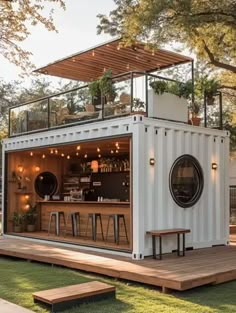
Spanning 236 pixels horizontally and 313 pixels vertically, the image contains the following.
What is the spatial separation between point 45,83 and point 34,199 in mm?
16415

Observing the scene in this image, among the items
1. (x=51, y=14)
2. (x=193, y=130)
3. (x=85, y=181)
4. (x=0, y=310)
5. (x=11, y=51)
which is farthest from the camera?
(x=85, y=181)

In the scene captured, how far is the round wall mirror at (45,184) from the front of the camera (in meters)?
13.8

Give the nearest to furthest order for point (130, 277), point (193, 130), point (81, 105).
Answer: point (130, 277) → point (193, 130) → point (81, 105)

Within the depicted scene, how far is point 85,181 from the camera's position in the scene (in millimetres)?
13906

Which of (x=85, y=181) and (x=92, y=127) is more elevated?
(x=92, y=127)

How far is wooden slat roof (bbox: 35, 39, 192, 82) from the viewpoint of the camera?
1104 cm

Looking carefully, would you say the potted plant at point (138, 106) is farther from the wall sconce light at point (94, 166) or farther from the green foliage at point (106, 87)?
the wall sconce light at point (94, 166)

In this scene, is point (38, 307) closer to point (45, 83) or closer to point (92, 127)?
point (92, 127)

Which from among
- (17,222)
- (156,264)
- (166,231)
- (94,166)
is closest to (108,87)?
(166,231)

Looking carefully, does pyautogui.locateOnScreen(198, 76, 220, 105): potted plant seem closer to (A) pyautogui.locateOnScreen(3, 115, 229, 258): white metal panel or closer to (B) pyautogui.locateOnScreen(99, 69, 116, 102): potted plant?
(A) pyautogui.locateOnScreen(3, 115, 229, 258): white metal panel

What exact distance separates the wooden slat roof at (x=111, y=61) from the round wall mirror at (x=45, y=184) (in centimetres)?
313

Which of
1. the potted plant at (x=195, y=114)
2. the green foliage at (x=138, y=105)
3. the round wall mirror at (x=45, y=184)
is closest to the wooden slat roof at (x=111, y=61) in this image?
the potted plant at (x=195, y=114)

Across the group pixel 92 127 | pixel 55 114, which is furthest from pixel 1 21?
pixel 92 127

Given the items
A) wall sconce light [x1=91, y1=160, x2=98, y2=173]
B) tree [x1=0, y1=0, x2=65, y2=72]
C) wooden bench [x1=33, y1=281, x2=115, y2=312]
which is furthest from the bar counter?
tree [x1=0, y1=0, x2=65, y2=72]
